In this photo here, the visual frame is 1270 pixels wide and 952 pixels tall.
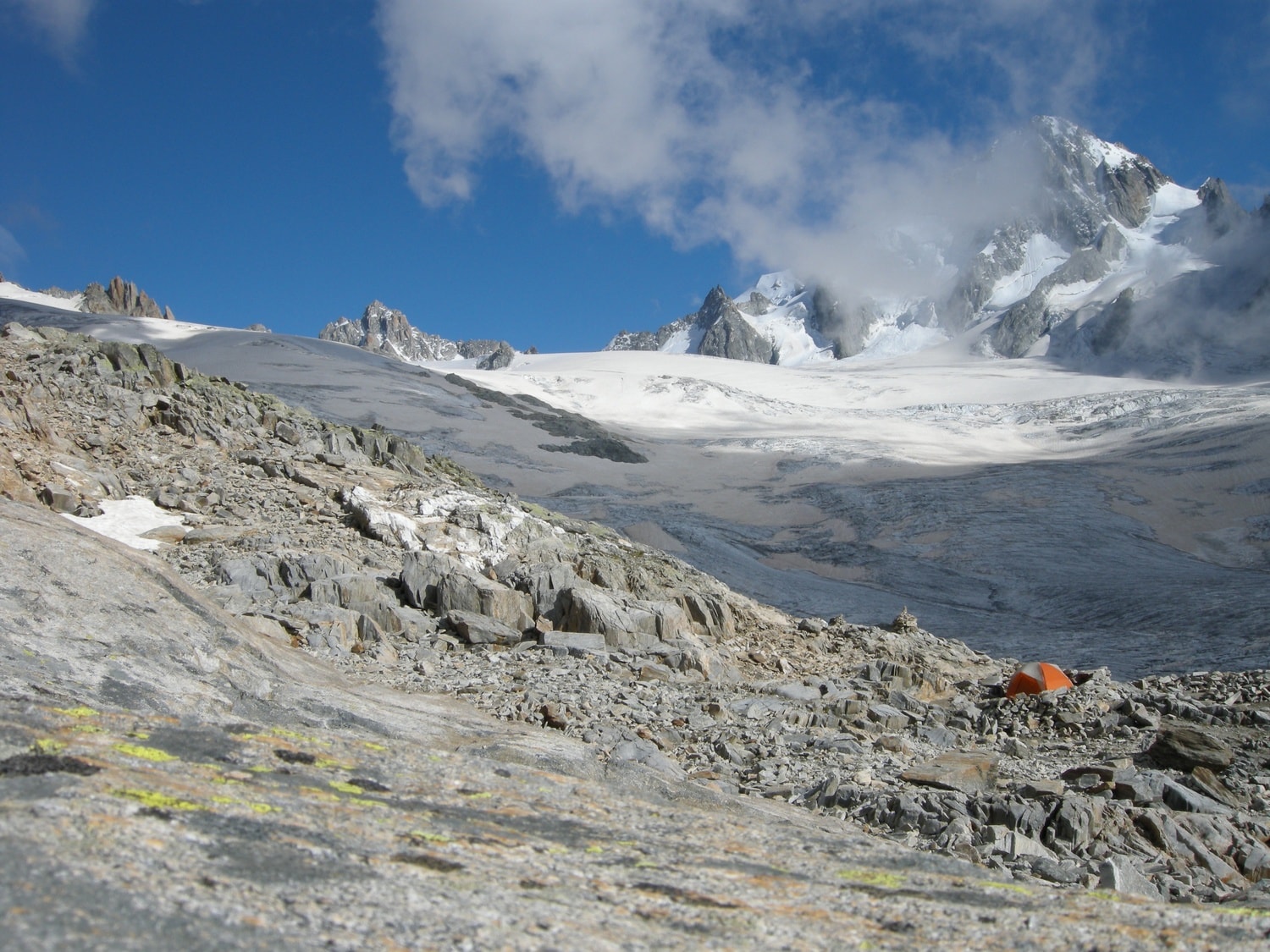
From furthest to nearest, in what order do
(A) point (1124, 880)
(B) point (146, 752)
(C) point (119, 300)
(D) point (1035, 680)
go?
(C) point (119, 300) → (D) point (1035, 680) → (A) point (1124, 880) → (B) point (146, 752)

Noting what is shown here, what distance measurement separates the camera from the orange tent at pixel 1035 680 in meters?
16.9

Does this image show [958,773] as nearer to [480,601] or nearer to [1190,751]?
[1190,751]

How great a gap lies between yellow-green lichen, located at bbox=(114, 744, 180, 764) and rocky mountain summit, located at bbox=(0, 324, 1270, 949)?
0.17ft

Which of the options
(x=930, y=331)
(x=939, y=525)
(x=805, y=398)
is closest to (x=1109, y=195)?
(x=930, y=331)

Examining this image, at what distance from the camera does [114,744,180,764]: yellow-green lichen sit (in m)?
6.06

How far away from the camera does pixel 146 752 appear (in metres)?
6.19

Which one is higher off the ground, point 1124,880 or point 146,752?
point 146,752

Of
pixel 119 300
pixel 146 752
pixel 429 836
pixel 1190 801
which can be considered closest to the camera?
pixel 429 836

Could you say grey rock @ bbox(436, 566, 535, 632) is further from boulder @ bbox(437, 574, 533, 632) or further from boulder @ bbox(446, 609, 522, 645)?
boulder @ bbox(446, 609, 522, 645)

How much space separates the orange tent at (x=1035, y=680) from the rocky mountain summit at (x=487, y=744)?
433 millimetres

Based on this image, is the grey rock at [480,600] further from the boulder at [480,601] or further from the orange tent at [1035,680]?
the orange tent at [1035,680]

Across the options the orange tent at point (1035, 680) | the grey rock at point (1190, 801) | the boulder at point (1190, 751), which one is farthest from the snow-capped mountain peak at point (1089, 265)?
the grey rock at point (1190, 801)

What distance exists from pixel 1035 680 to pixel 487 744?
1184 centimetres

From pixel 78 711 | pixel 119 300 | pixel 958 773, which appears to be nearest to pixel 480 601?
pixel 958 773
